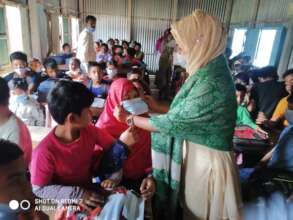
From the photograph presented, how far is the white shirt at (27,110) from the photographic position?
2.39 m

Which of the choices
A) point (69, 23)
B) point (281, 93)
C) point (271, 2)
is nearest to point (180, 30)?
point (281, 93)

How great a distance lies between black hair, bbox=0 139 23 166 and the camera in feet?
2.43

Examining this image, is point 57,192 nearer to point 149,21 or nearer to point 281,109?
point 281,109

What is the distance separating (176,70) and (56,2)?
11.0 ft

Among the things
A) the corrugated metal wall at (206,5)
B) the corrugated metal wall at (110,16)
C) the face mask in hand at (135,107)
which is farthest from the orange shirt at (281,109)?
the corrugated metal wall at (110,16)

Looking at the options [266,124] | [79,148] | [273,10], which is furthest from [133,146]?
[273,10]

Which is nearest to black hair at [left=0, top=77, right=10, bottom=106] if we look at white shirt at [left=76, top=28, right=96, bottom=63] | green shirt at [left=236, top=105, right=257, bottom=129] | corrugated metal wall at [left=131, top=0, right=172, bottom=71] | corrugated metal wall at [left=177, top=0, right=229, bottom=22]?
green shirt at [left=236, top=105, right=257, bottom=129]

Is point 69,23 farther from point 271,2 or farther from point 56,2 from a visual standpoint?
point 271,2

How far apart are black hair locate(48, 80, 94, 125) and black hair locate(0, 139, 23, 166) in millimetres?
330

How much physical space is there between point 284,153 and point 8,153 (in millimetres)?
1564

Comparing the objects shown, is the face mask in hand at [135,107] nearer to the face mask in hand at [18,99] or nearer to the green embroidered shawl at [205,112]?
the green embroidered shawl at [205,112]

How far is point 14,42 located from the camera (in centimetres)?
407

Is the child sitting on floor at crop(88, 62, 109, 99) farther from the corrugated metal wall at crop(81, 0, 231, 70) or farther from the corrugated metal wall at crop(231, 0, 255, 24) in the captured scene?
the corrugated metal wall at crop(81, 0, 231, 70)

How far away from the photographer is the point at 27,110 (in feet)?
8.07
